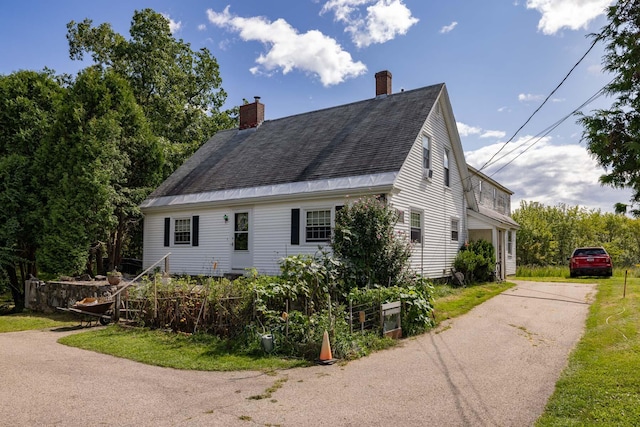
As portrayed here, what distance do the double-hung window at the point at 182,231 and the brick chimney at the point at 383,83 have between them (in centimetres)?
1001

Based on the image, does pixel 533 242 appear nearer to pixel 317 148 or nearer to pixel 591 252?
pixel 591 252

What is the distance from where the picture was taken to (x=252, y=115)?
2297 centimetres

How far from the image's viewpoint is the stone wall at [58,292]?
41.0 feet

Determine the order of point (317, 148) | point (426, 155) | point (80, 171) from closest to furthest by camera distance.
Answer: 1. point (80, 171)
2. point (426, 155)
3. point (317, 148)

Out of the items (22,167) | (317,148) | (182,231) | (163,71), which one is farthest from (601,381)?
(163,71)

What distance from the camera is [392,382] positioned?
19.9 ft

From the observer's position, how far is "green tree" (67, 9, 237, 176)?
90.7ft

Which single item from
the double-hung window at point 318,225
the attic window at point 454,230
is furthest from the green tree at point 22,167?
the attic window at point 454,230

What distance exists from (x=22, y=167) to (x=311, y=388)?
15.6m

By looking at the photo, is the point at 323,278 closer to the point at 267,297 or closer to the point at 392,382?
the point at 267,297

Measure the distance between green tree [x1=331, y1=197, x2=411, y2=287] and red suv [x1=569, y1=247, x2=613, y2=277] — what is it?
16.1 m

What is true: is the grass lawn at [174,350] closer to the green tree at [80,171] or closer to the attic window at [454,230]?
the green tree at [80,171]

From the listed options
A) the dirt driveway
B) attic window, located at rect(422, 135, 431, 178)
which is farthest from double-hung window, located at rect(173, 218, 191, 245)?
attic window, located at rect(422, 135, 431, 178)

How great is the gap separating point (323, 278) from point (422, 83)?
40.6 feet
